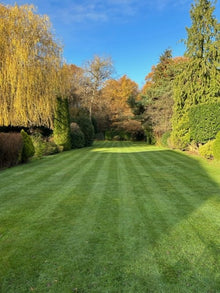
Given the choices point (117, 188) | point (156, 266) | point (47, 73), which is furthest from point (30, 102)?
point (156, 266)

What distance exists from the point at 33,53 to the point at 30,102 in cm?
290

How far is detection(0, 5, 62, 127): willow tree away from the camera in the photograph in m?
9.73

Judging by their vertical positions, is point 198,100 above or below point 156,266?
above

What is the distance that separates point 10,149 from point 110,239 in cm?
645

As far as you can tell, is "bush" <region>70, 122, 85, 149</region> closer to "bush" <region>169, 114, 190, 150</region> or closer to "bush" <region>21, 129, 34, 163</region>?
"bush" <region>21, 129, 34, 163</region>

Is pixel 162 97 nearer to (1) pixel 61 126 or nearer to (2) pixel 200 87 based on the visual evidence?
(2) pixel 200 87

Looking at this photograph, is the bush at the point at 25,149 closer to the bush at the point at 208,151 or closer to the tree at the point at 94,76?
the bush at the point at 208,151

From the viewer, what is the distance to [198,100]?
10672 mm


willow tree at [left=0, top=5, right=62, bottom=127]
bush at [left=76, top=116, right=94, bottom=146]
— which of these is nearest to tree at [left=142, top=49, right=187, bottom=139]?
bush at [left=76, top=116, right=94, bottom=146]

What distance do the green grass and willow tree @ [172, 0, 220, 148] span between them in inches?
312

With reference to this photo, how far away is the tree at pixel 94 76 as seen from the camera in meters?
23.2

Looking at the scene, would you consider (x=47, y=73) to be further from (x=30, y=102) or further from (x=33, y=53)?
(x=30, y=102)

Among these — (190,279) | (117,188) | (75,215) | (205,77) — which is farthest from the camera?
(205,77)

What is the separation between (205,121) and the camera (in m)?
8.68
